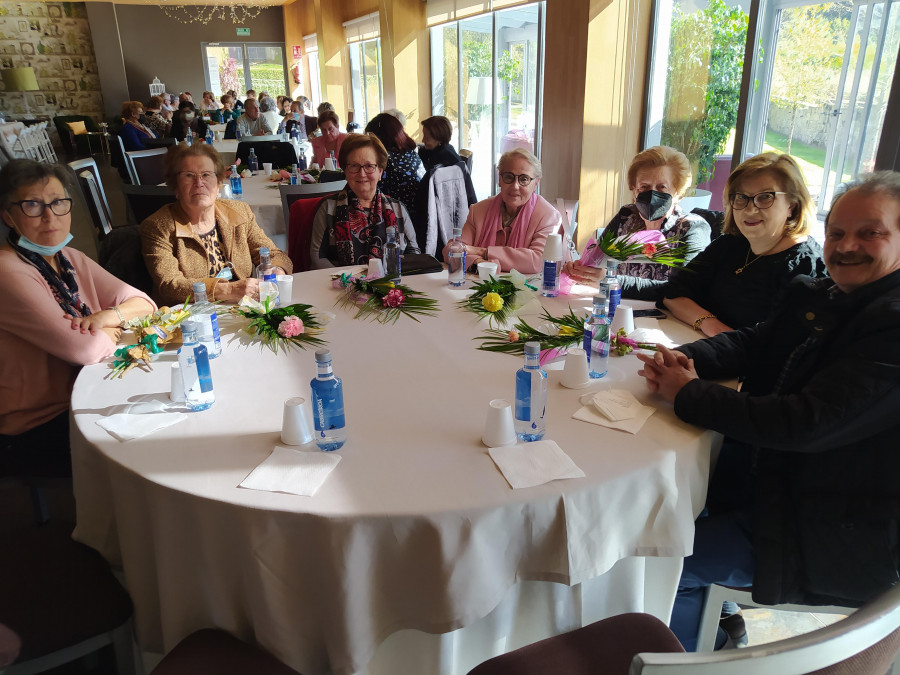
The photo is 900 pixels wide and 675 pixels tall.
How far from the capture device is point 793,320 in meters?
1.70

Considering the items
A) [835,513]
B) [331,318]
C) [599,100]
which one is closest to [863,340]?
[835,513]

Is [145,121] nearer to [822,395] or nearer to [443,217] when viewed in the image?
[443,217]

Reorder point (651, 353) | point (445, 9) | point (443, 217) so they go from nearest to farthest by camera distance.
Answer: point (651, 353), point (443, 217), point (445, 9)

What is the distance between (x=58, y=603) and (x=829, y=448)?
171cm

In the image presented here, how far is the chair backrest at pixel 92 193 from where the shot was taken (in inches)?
158

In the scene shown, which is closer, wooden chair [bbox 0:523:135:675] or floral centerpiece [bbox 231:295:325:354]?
wooden chair [bbox 0:523:135:675]

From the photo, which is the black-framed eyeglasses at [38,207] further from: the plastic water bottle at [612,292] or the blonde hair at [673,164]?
the blonde hair at [673,164]

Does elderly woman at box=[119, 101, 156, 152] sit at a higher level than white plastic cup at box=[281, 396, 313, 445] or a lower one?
higher

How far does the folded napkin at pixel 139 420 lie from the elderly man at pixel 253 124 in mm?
8266

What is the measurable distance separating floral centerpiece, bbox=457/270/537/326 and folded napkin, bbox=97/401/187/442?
1107 millimetres

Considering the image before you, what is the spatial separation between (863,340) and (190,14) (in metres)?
19.0

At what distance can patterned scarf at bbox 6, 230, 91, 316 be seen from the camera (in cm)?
196

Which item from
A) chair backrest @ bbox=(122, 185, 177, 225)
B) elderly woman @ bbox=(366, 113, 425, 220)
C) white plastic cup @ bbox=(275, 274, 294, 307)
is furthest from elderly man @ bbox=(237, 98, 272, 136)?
white plastic cup @ bbox=(275, 274, 294, 307)

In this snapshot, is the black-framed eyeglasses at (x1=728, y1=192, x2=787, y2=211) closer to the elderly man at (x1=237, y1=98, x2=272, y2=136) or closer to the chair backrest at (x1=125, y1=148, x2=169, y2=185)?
the chair backrest at (x1=125, y1=148, x2=169, y2=185)
